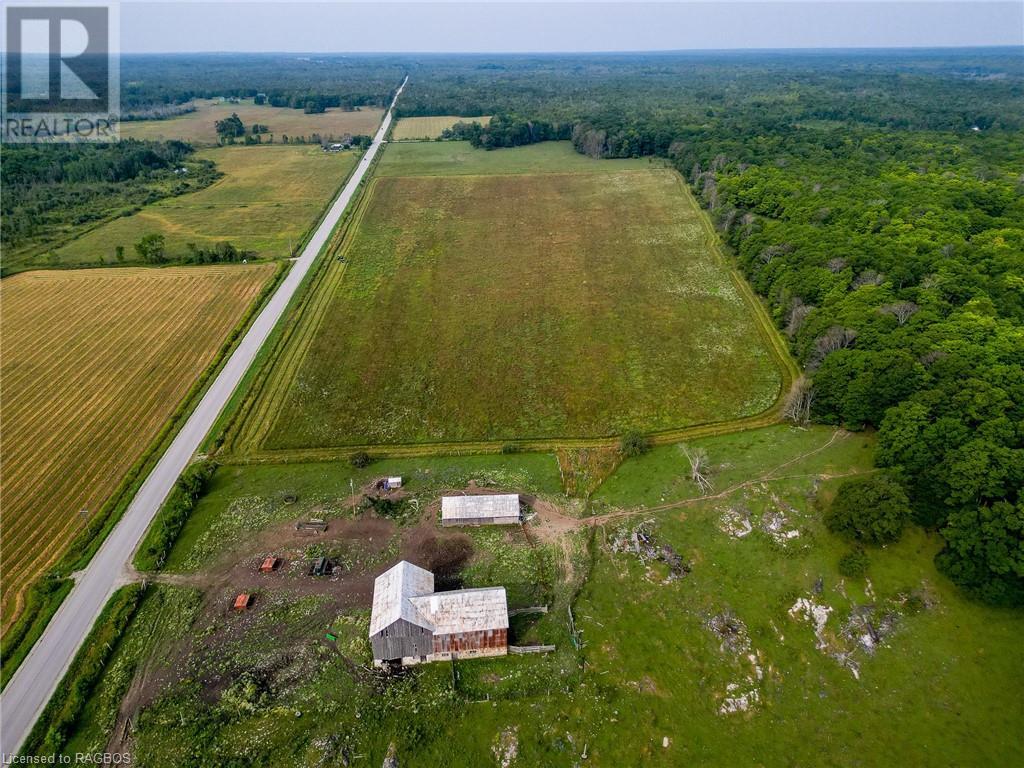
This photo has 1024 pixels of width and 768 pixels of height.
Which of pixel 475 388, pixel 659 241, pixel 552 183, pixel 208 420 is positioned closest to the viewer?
pixel 208 420

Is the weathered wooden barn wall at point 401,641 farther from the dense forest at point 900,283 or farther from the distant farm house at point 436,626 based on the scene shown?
the dense forest at point 900,283

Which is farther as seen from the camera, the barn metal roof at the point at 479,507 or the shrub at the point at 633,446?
the shrub at the point at 633,446

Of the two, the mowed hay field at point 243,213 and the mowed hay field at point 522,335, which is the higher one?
the mowed hay field at point 243,213

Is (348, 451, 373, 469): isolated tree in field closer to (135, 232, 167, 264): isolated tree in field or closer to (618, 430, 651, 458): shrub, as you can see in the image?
(618, 430, 651, 458): shrub

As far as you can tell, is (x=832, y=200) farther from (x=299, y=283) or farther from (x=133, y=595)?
(x=133, y=595)

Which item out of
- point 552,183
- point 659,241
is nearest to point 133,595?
point 659,241

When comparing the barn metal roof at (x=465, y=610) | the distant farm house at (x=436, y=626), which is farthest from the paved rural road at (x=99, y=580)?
the barn metal roof at (x=465, y=610)

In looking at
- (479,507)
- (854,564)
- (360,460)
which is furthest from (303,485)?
(854,564)
